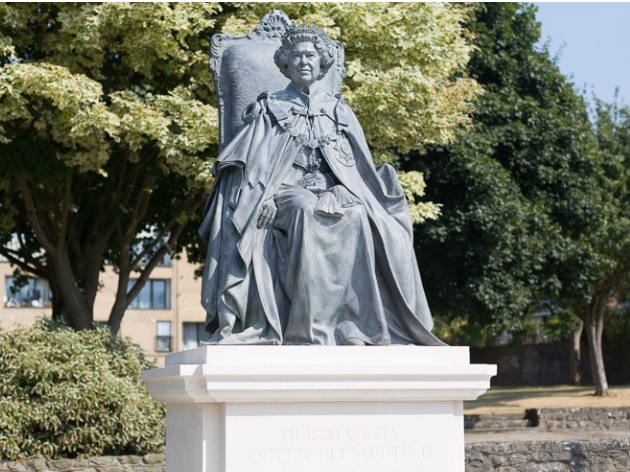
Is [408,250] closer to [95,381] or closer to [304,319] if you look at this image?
[304,319]

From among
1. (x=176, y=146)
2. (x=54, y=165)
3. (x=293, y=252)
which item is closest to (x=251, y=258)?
(x=293, y=252)

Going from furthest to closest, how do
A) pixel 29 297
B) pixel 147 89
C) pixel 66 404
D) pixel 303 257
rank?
1. pixel 29 297
2. pixel 147 89
3. pixel 66 404
4. pixel 303 257

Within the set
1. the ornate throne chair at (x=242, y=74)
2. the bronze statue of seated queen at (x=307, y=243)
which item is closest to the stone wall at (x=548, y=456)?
the ornate throne chair at (x=242, y=74)

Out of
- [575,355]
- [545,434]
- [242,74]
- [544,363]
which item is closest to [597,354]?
[575,355]

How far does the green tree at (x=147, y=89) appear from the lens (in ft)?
39.6

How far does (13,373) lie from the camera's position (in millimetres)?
10586

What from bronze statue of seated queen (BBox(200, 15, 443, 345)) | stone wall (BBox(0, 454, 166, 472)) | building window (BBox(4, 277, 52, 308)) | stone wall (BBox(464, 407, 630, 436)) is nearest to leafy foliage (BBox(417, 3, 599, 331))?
stone wall (BBox(464, 407, 630, 436))

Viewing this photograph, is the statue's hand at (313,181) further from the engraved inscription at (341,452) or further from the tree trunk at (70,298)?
the tree trunk at (70,298)

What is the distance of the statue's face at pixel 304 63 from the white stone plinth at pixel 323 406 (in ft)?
6.03

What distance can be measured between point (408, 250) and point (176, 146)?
7112 millimetres

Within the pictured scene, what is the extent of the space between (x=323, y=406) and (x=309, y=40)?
2266 millimetres

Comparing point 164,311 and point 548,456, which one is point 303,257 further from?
point 164,311

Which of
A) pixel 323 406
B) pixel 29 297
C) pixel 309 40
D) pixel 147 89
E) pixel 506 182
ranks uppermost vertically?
pixel 147 89

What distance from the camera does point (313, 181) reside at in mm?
5824
